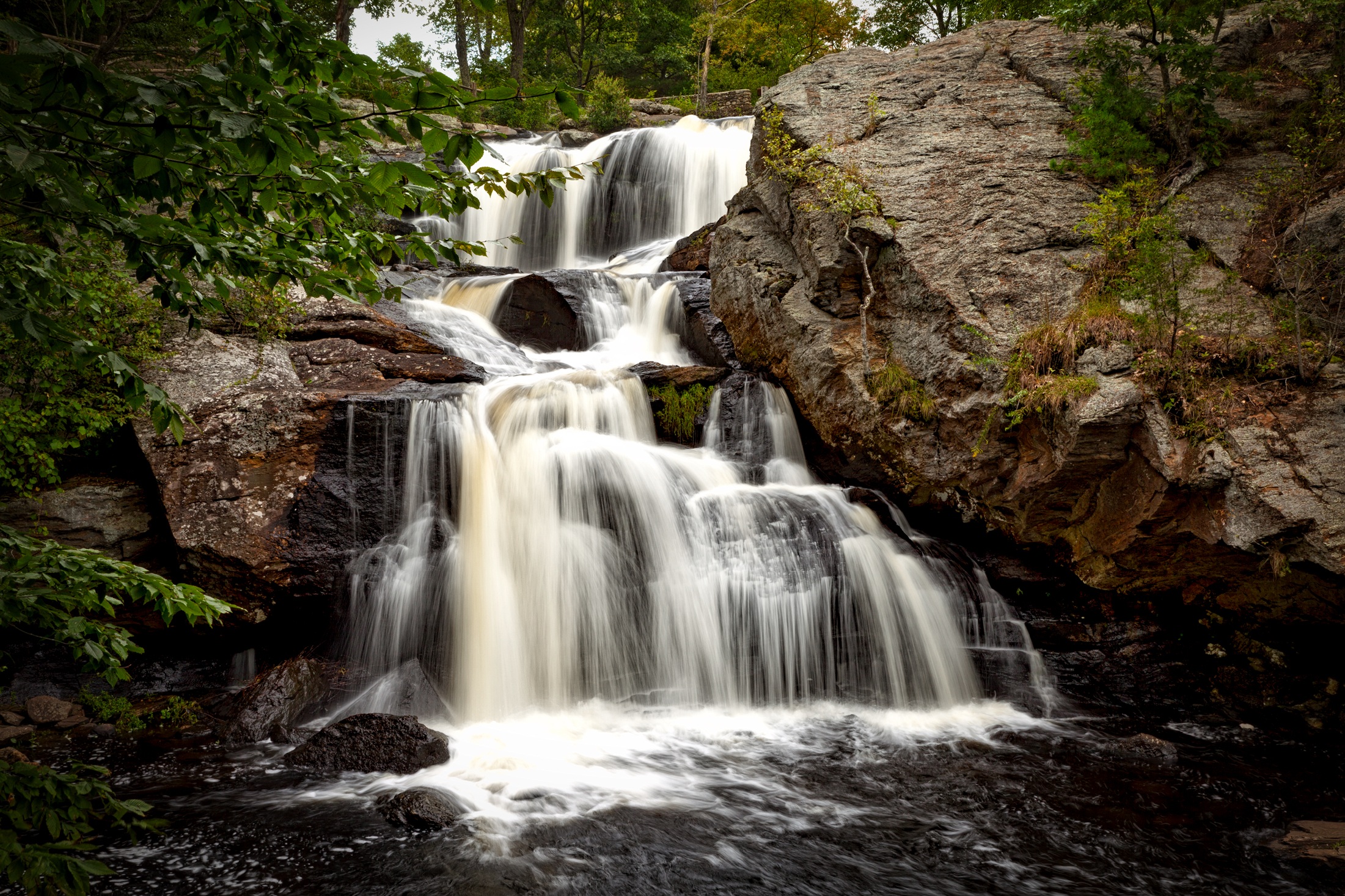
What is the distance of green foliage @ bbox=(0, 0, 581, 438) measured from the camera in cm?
174

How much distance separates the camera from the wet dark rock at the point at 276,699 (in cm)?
605

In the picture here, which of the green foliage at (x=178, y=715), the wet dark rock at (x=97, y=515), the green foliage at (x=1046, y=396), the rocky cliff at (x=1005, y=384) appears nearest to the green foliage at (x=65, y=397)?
the wet dark rock at (x=97, y=515)

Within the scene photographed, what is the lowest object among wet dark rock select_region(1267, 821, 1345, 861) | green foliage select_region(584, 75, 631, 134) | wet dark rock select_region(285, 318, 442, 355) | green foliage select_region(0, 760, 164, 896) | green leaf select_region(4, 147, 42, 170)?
wet dark rock select_region(1267, 821, 1345, 861)

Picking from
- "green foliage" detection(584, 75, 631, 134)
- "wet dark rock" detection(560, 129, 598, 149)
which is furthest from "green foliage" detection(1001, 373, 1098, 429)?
"green foliage" detection(584, 75, 631, 134)

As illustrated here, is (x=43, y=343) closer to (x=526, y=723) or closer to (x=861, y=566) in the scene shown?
(x=526, y=723)

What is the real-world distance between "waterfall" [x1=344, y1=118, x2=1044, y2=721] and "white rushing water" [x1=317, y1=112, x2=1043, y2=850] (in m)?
0.02

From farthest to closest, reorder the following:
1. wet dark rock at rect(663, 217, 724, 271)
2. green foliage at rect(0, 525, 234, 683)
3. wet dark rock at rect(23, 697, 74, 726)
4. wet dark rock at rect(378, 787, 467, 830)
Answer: wet dark rock at rect(663, 217, 724, 271) → wet dark rock at rect(23, 697, 74, 726) → wet dark rock at rect(378, 787, 467, 830) → green foliage at rect(0, 525, 234, 683)

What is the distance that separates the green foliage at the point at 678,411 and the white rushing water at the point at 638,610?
2.05ft

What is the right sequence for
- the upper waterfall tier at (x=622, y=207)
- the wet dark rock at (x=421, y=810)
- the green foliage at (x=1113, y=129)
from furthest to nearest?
the upper waterfall tier at (x=622, y=207), the green foliage at (x=1113, y=129), the wet dark rock at (x=421, y=810)

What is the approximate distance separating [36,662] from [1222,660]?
36.5ft

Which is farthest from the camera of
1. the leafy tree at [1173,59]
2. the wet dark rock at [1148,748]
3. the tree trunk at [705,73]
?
the tree trunk at [705,73]

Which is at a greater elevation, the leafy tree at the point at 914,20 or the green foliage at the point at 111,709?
the leafy tree at the point at 914,20

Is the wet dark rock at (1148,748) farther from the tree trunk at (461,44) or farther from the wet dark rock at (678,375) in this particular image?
the tree trunk at (461,44)

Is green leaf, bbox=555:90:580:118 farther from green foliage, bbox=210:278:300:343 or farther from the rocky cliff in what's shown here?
green foliage, bbox=210:278:300:343
